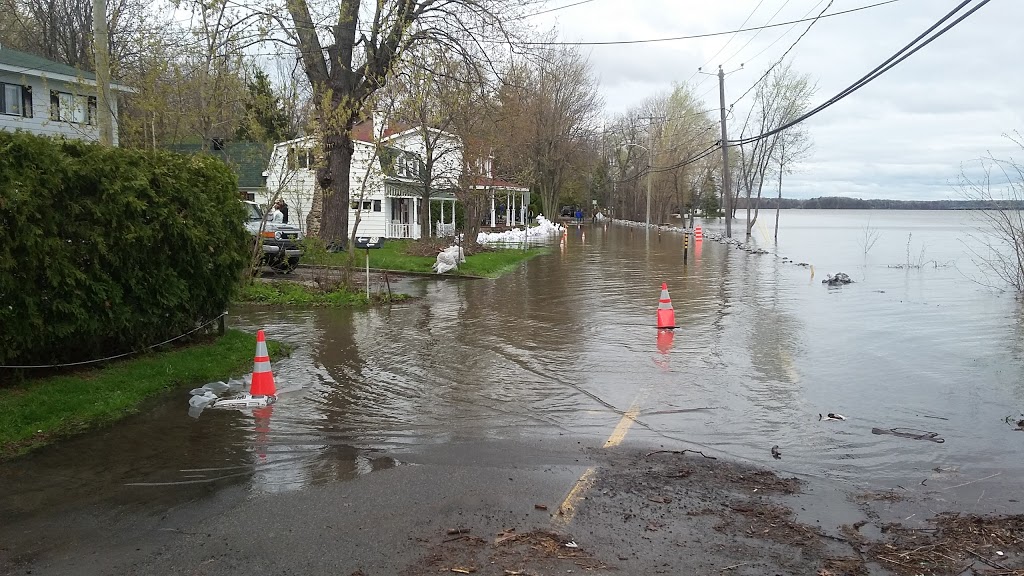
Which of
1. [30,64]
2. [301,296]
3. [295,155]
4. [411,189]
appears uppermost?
[30,64]

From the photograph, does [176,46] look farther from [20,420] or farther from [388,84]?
[20,420]

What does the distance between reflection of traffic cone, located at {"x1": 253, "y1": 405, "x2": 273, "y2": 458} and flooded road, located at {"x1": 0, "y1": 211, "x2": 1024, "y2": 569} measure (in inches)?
1.2

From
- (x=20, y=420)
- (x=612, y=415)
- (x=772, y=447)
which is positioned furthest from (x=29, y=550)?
(x=772, y=447)

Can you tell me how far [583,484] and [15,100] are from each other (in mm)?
30828

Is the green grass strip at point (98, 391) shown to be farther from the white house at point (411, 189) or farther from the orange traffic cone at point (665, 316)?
the white house at point (411, 189)

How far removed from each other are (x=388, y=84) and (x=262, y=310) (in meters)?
7.05

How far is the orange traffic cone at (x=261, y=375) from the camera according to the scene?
8.08 metres

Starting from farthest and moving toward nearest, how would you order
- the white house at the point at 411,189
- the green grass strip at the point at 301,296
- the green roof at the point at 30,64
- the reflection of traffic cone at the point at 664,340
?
the white house at the point at 411,189
the green roof at the point at 30,64
the green grass strip at the point at 301,296
the reflection of traffic cone at the point at 664,340

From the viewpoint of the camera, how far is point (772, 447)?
656 centimetres

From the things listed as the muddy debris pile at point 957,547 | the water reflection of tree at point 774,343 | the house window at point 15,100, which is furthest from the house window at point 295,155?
the house window at point 15,100

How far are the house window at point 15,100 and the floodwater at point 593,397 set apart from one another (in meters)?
19.9

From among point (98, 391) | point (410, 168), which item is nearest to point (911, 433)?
point (98, 391)

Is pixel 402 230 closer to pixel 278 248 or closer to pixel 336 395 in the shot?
pixel 278 248

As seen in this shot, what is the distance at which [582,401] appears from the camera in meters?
8.20
